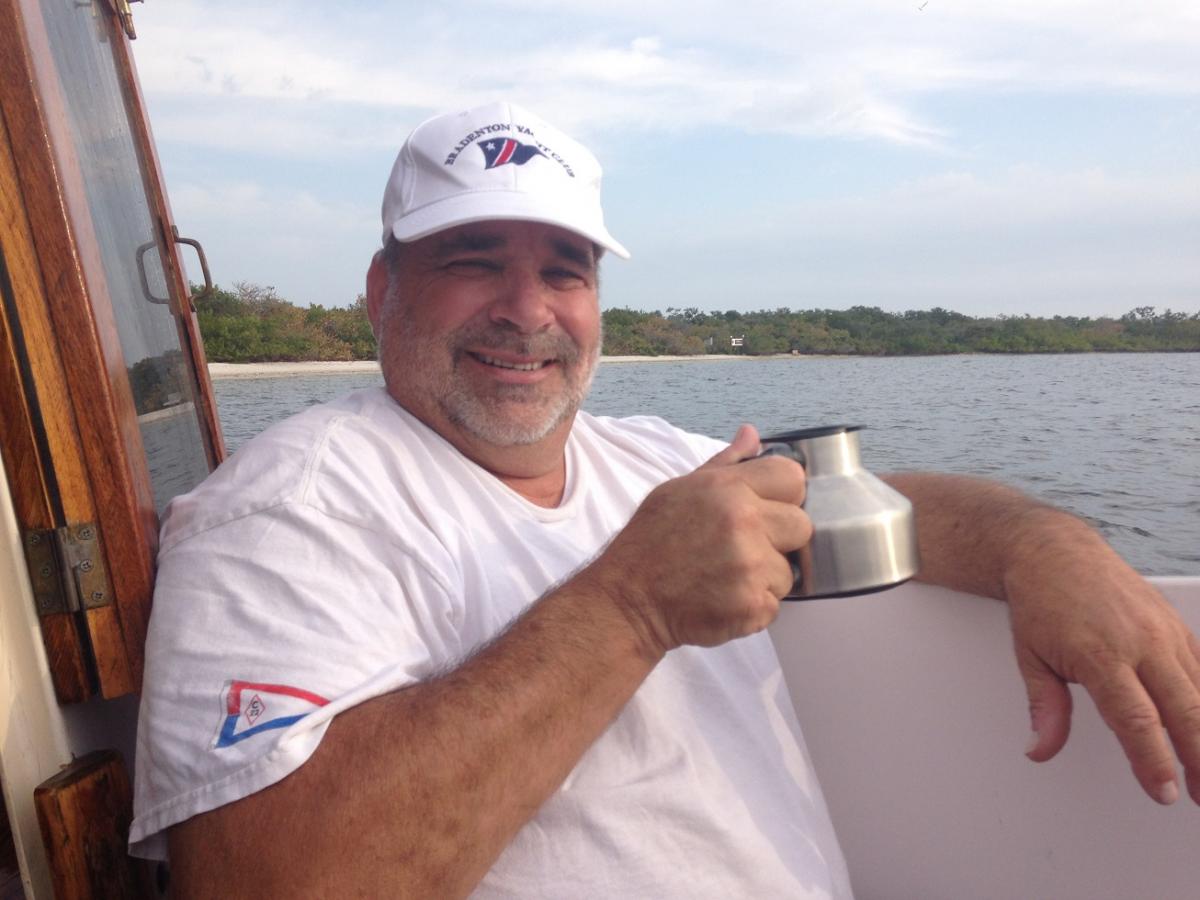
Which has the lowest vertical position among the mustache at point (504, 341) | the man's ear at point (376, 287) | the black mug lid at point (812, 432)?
the black mug lid at point (812, 432)

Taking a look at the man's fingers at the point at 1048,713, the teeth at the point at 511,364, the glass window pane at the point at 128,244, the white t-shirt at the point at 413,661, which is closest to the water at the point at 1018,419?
the man's fingers at the point at 1048,713

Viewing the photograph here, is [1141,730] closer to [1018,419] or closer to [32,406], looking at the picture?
[32,406]

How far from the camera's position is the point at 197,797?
34.3 inches

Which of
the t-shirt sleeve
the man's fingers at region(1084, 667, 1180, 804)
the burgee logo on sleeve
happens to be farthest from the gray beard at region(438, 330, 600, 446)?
the man's fingers at region(1084, 667, 1180, 804)

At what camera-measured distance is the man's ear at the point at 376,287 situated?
1.65 m

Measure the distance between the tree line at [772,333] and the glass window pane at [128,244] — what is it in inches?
547

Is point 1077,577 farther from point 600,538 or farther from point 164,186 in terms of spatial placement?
point 164,186

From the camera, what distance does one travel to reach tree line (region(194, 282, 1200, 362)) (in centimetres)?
1777

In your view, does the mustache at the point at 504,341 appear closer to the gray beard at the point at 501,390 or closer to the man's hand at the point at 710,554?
the gray beard at the point at 501,390

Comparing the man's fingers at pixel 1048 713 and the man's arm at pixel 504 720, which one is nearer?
the man's arm at pixel 504 720

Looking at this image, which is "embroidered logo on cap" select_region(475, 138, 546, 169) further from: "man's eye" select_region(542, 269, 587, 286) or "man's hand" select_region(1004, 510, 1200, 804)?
"man's hand" select_region(1004, 510, 1200, 804)

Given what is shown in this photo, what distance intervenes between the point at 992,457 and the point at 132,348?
7675 millimetres

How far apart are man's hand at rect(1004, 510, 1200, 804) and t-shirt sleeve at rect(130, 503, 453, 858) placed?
2.82ft

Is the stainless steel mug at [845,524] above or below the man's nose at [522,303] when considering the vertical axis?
below
